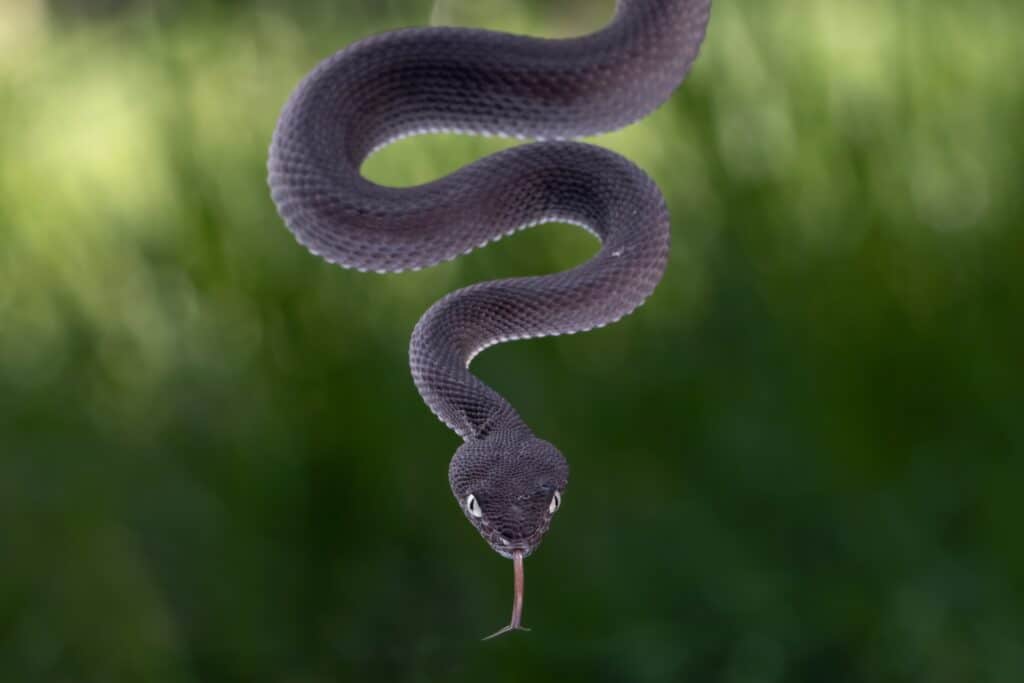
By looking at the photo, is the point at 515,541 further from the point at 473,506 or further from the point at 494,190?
the point at 494,190

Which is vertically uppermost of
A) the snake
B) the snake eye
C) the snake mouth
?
the snake

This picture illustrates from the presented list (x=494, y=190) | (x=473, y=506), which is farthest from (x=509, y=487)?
(x=494, y=190)

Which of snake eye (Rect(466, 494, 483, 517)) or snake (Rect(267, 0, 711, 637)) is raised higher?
snake (Rect(267, 0, 711, 637))

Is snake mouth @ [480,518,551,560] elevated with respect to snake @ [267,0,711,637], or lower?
lower

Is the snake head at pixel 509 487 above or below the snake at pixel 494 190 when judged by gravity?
below

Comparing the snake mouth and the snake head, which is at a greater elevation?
the snake head

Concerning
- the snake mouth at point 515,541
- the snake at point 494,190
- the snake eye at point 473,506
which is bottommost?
the snake mouth at point 515,541
